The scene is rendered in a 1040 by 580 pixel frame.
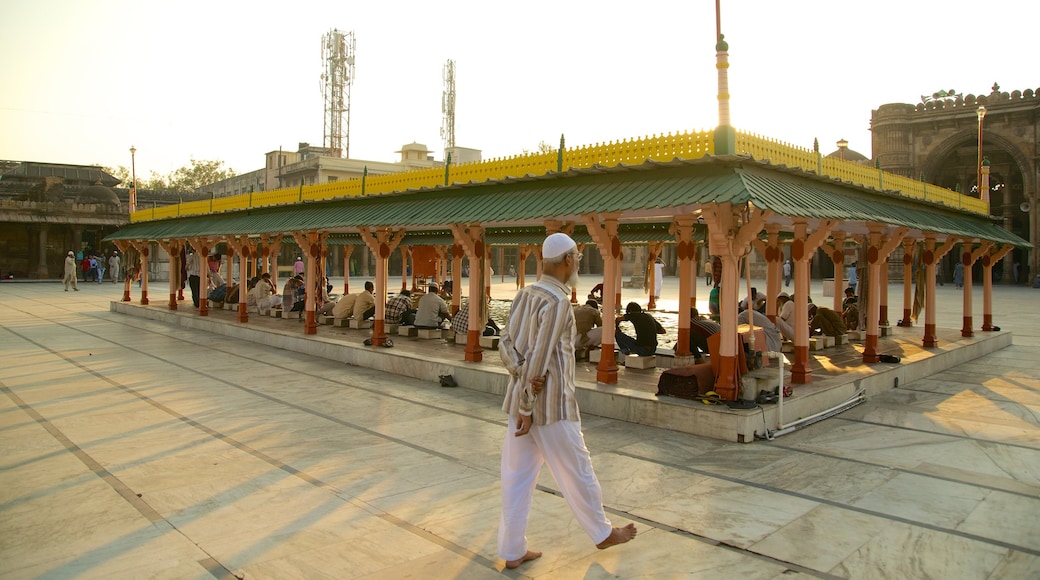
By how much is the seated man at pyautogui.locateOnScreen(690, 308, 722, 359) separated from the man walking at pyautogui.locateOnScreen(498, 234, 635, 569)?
5.73 m

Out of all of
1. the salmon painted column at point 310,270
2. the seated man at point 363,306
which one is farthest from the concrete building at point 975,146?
the salmon painted column at point 310,270

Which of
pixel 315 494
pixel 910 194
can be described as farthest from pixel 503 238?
pixel 315 494

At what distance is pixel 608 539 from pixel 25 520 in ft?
12.7

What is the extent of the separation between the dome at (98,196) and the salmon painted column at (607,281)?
43.4 metres

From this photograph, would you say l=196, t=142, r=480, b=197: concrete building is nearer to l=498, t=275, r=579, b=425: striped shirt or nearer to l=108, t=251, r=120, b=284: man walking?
l=108, t=251, r=120, b=284: man walking

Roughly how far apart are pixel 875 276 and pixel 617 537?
8.16m

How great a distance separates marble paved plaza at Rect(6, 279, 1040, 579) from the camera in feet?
13.2

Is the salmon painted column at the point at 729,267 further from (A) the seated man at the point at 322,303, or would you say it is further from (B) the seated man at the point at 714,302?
(A) the seated man at the point at 322,303

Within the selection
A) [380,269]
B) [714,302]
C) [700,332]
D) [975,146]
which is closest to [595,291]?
Answer: [714,302]

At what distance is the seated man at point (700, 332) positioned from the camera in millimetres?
9375

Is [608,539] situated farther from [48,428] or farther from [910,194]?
[910,194]

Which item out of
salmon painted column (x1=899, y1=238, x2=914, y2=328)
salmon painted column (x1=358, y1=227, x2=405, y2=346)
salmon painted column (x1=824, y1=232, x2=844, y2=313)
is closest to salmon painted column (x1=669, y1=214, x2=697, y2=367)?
salmon painted column (x1=824, y1=232, x2=844, y2=313)

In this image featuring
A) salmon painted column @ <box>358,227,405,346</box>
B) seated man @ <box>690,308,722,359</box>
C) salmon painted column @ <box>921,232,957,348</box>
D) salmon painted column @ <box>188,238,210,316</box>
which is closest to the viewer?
seated man @ <box>690,308,722,359</box>

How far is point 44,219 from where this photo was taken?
3844 cm
